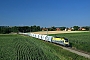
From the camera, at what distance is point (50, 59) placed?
2150cm

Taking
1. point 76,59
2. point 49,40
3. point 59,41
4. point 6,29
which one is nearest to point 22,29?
point 6,29

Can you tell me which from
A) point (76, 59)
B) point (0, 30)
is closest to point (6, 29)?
point (0, 30)

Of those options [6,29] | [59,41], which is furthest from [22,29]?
[59,41]

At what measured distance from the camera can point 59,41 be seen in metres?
49.8

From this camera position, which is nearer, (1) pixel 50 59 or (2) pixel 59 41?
(1) pixel 50 59

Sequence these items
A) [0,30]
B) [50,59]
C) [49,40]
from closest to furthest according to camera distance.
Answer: [50,59] → [49,40] → [0,30]

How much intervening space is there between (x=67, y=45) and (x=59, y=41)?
14.7ft

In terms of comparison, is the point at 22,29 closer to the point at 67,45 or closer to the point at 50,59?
the point at 67,45

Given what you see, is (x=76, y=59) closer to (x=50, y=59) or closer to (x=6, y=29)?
(x=50, y=59)

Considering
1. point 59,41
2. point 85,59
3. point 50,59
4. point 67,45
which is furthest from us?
point 59,41

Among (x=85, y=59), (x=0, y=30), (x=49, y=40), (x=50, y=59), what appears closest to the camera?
(x=50, y=59)

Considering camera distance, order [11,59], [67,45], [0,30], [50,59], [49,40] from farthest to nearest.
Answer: [0,30] → [49,40] → [67,45] → [50,59] → [11,59]

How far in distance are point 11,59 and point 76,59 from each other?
881cm

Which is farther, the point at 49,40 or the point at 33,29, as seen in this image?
the point at 33,29
